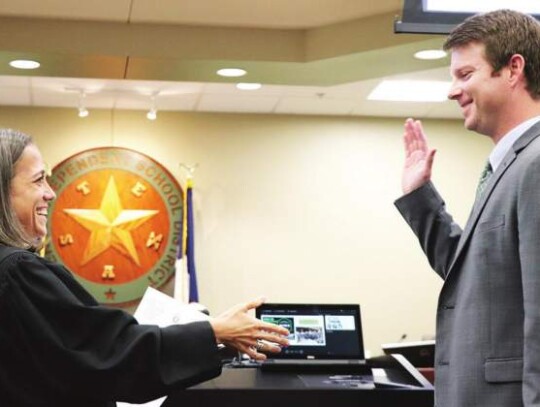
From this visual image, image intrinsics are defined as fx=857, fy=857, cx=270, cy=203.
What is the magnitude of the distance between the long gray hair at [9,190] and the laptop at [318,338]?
162cm

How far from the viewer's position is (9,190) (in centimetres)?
185

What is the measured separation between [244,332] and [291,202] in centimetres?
563

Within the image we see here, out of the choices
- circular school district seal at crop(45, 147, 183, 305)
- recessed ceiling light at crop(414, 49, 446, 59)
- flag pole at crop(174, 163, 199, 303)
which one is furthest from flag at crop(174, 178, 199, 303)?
recessed ceiling light at crop(414, 49, 446, 59)

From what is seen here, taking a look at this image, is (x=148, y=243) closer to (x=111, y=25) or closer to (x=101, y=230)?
(x=101, y=230)

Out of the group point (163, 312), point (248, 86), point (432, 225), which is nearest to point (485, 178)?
point (432, 225)

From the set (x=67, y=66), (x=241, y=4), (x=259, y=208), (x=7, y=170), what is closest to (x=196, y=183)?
(x=259, y=208)

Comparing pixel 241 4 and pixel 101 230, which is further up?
pixel 241 4

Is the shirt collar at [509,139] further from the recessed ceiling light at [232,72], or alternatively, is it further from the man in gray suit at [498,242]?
the recessed ceiling light at [232,72]

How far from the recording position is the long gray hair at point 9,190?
1811 mm

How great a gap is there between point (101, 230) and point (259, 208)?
136cm

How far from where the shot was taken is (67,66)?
212 inches

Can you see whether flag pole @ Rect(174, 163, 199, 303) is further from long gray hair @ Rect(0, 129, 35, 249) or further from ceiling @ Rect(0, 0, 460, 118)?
long gray hair @ Rect(0, 129, 35, 249)

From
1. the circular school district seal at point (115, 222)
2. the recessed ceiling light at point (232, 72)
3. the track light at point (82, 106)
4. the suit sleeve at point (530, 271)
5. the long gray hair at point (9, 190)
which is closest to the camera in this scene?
the suit sleeve at point (530, 271)

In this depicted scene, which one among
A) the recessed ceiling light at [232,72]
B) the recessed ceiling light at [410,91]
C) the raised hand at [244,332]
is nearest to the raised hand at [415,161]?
the raised hand at [244,332]
